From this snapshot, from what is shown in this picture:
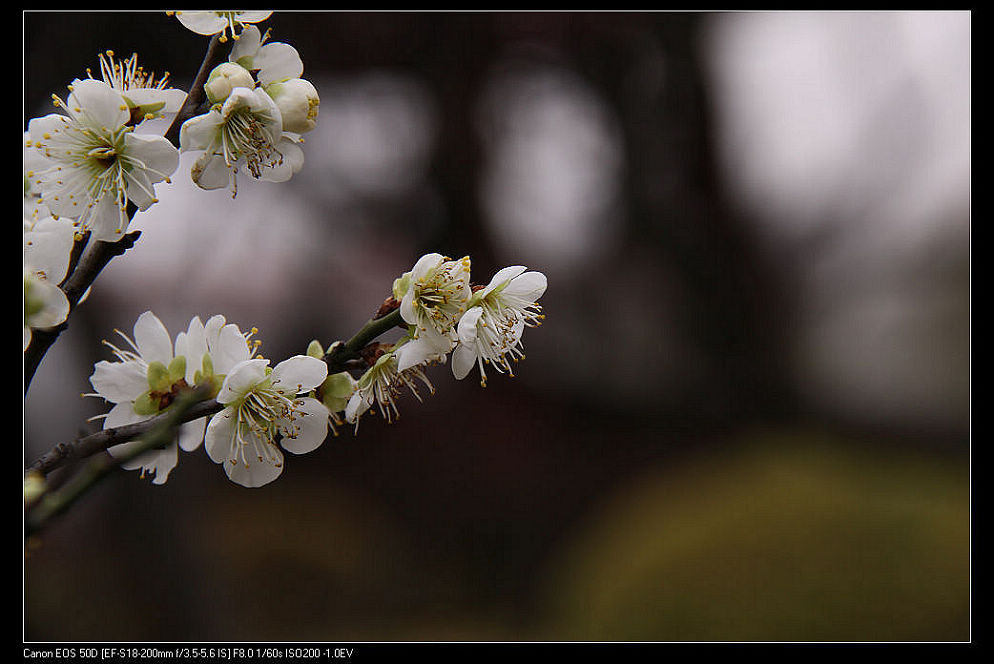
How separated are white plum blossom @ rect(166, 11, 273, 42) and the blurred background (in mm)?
1688

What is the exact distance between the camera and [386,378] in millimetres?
529

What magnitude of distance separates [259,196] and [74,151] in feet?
6.35

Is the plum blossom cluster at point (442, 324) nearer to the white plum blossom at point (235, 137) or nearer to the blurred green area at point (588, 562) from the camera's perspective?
the white plum blossom at point (235, 137)

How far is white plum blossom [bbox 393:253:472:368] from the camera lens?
0.50 m

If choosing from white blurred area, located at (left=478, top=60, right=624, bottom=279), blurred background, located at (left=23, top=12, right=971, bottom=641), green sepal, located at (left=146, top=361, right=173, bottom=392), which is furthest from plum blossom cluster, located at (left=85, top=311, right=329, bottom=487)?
white blurred area, located at (left=478, top=60, right=624, bottom=279)

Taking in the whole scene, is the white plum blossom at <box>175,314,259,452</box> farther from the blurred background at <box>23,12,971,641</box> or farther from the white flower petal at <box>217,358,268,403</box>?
the blurred background at <box>23,12,971,641</box>

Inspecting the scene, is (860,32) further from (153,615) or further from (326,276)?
(153,615)

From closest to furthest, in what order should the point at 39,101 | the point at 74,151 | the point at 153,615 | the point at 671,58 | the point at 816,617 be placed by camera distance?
1. the point at 74,151
2. the point at 39,101
3. the point at 816,617
4. the point at 153,615
5. the point at 671,58

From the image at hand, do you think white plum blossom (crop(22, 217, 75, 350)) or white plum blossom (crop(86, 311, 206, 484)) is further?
white plum blossom (crop(86, 311, 206, 484))

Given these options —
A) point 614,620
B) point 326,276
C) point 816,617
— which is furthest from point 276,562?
point 816,617

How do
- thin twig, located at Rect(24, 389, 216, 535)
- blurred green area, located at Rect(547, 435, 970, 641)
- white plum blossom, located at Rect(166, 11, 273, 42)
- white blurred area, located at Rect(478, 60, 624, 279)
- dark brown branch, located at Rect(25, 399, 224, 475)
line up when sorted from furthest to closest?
white blurred area, located at Rect(478, 60, 624, 279), blurred green area, located at Rect(547, 435, 970, 641), white plum blossom, located at Rect(166, 11, 273, 42), dark brown branch, located at Rect(25, 399, 224, 475), thin twig, located at Rect(24, 389, 216, 535)

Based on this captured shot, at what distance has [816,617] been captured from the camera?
210 cm

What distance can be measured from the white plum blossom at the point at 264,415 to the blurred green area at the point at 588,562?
174cm

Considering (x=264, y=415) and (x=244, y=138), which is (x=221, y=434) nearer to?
(x=264, y=415)
